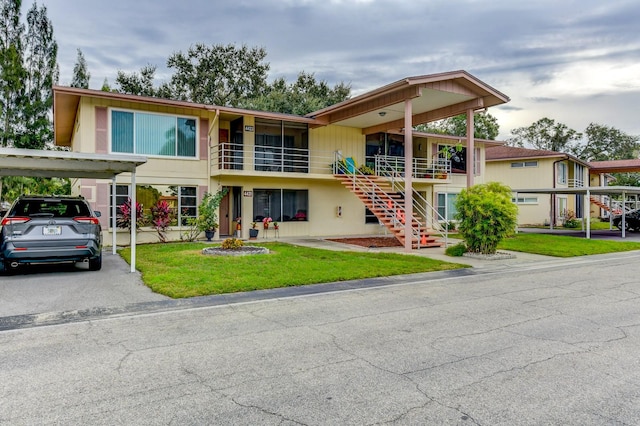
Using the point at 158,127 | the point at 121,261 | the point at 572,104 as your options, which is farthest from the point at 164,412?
the point at 572,104

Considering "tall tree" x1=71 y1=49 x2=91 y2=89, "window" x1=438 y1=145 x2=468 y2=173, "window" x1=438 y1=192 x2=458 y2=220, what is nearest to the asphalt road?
"window" x1=438 y1=192 x2=458 y2=220

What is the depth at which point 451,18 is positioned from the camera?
604 inches

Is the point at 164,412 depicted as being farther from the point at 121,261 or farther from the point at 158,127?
the point at 158,127

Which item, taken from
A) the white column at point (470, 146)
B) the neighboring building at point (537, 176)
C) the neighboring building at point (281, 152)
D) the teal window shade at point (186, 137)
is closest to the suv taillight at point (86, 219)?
the neighboring building at point (281, 152)

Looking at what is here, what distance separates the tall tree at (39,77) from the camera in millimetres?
24375

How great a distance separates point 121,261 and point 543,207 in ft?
95.2

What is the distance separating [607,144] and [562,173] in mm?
29335

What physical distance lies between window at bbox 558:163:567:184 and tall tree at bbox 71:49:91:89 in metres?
36.4

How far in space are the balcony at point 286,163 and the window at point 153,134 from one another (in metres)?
1.13

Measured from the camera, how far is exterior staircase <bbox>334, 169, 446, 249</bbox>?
15305 millimetres

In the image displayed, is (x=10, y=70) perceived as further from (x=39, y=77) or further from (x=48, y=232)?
(x=48, y=232)

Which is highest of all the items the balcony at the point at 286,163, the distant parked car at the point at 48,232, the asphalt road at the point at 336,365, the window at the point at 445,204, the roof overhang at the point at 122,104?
the roof overhang at the point at 122,104

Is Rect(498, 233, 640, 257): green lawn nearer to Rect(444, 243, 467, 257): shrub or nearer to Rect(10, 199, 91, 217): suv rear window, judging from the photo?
Rect(444, 243, 467, 257): shrub

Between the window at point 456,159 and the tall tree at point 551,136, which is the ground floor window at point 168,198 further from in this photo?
the tall tree at point 551,136
